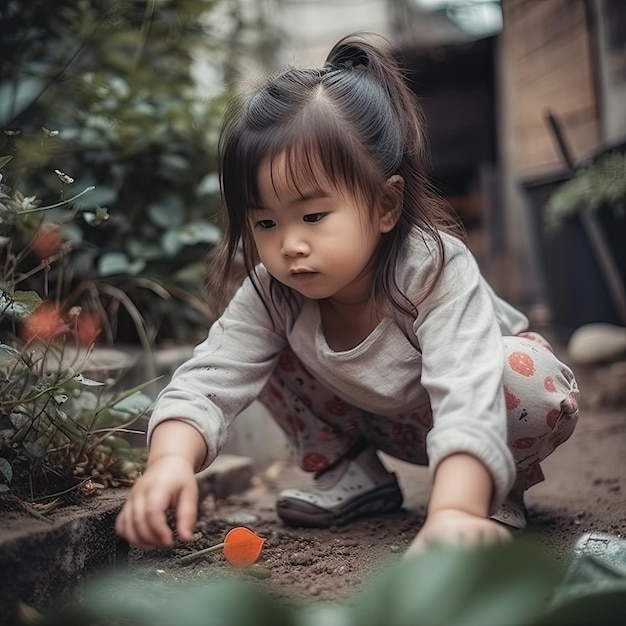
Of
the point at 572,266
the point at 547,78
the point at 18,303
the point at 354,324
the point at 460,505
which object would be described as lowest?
the point at 572,266

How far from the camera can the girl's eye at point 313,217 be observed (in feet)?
4.02

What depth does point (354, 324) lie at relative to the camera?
4.71ft

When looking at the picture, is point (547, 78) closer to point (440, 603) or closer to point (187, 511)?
point (187, 511)

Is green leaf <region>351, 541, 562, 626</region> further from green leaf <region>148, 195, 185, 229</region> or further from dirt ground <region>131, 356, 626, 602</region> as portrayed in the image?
green leaf <region>148, 195, 185, 229</region>

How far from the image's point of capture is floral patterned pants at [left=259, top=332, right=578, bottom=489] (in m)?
1.33

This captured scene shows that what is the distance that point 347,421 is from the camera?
1.63 meters

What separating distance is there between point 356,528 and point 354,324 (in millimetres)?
387

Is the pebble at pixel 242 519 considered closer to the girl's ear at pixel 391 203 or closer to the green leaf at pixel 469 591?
the girl's ear at pixel 391 203

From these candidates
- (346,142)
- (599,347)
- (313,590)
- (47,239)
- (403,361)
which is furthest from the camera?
(599,347)

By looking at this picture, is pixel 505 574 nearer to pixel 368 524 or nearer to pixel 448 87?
pixel 368 524

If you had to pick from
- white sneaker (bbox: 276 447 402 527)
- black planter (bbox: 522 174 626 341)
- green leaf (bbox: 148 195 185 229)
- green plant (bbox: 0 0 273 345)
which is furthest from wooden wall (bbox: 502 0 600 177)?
white sneaker (bbox: 276 447 402 527)

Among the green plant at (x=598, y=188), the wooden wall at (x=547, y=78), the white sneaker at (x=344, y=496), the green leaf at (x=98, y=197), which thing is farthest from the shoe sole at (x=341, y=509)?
the wooden wall at (x=547, y=78)

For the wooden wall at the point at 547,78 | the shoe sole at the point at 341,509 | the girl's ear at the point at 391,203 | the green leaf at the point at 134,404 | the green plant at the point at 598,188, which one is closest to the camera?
the girl's ear at the point at 391,203

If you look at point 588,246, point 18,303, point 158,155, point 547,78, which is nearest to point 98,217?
point 18,303
